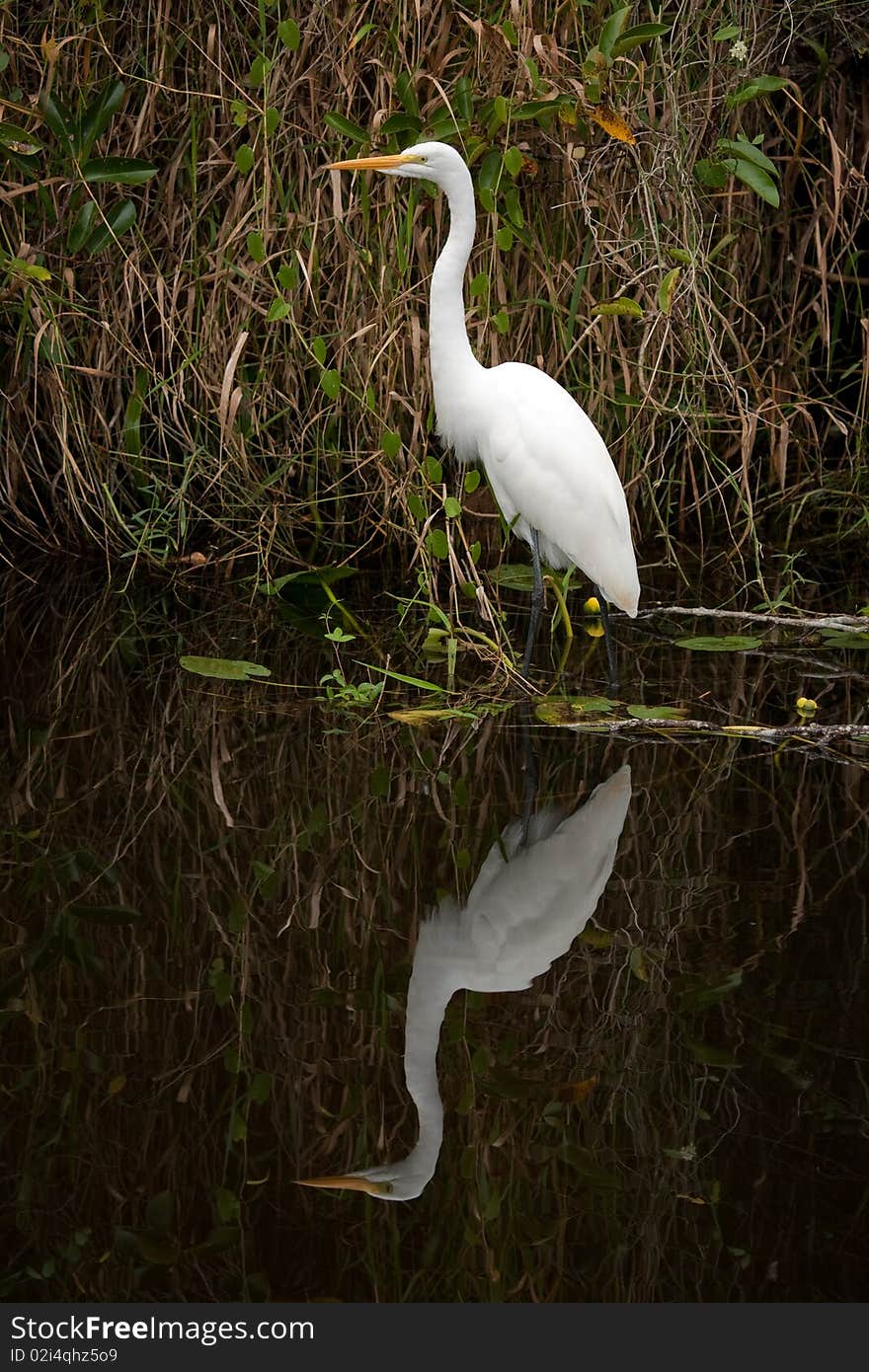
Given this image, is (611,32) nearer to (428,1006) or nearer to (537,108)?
(537,108)

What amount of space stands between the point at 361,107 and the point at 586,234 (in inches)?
23.5

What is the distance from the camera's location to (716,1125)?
5.49 ft

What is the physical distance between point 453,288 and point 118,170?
86 cm

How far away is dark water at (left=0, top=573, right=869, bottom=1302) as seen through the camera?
59.4 inches

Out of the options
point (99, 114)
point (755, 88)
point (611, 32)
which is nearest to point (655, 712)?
point (611, 32)

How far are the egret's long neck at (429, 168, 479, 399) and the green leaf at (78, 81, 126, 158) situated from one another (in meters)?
0.84

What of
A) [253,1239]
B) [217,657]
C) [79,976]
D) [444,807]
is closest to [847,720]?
[444,807]

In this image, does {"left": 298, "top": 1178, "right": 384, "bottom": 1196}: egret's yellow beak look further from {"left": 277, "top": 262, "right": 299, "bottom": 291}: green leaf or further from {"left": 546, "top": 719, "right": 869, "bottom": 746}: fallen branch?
{"left": 277, "top": 262, "right": 299, "bottom": 291}: green leaf

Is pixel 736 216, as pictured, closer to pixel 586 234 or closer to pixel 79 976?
pixel 586 234

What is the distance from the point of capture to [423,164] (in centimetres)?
320

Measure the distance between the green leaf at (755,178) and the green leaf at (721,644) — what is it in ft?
3.27

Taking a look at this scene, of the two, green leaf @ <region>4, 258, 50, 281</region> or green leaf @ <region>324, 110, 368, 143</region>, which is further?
green leaf @ <region>4, 258, 50, 281</region>

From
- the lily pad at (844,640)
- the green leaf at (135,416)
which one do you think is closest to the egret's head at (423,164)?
the green leaf at (135,416)

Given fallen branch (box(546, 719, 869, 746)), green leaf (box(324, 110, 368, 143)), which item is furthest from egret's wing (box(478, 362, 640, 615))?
green leaf (box(324, 110, 368, 143))
